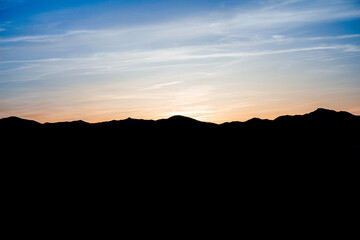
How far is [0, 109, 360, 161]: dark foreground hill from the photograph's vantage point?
5028 cm

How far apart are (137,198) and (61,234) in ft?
35.6

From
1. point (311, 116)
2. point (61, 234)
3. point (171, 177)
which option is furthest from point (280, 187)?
point (311, 116)

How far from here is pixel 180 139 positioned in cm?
5709

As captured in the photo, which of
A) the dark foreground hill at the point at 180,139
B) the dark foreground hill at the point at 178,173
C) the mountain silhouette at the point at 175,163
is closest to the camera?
the dark foreground hill at the point at 178,173

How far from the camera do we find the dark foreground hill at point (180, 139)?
5028cm

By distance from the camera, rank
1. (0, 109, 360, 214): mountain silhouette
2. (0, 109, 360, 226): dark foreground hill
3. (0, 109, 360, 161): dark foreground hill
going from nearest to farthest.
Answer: (0, 109, 360, 226): dark foreground hill → (0, 109, 360, 214): mountain silhouette → (0, 109, 360, 161): dark foreground hill

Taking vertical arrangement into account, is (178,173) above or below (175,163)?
below

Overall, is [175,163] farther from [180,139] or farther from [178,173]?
[180,139]

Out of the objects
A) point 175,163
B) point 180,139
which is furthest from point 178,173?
point 180,139

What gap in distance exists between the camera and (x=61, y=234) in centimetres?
3359

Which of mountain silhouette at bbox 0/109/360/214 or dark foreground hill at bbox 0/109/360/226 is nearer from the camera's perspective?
dark foreground hill at bbox 0/109/360/226

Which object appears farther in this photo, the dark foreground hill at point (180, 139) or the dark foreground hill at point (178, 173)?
the dark foreground hill at point (180, 139)

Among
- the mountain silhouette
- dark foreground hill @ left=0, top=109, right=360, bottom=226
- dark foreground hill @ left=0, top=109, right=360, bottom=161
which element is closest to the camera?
dark foreground hill @ left=0, top=109, right=360, bottom=226

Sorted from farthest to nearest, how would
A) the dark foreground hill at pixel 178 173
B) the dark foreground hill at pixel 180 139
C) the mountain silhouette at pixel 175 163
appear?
1. the dark foreground hill at pixel 180 139
2. the mountain silhouette at pixel 175 163
3. the dark foreground hill at pixel 178 173
